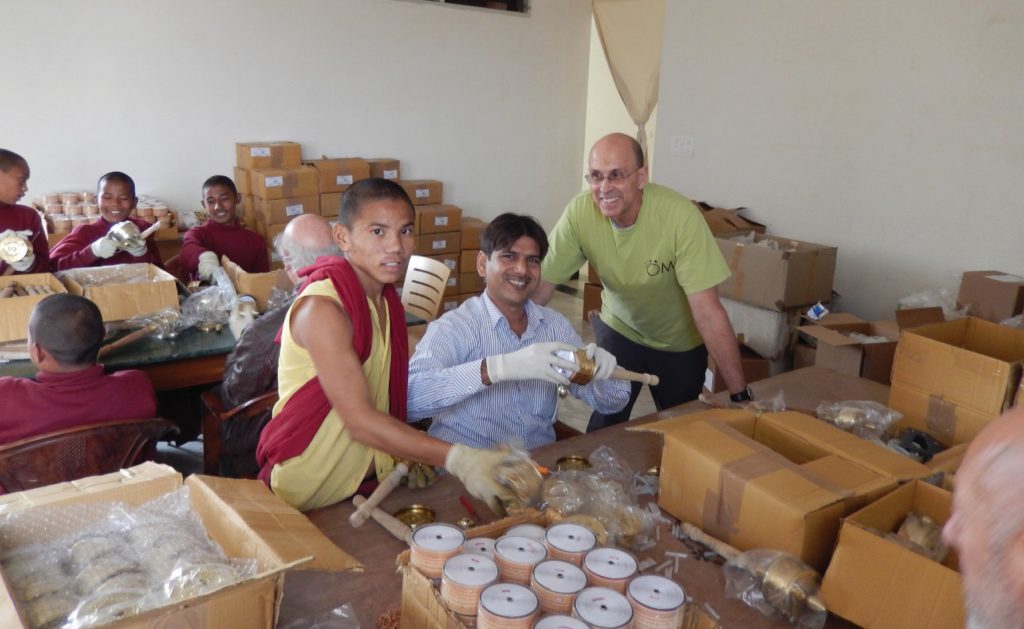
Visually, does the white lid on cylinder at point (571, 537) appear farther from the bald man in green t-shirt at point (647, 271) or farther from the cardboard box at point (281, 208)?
the cardboard box at point (281, 208)

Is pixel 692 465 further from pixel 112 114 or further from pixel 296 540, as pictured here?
pixel 112 114

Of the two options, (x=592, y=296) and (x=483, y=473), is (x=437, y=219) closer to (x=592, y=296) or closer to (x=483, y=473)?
(x=592, y=296)

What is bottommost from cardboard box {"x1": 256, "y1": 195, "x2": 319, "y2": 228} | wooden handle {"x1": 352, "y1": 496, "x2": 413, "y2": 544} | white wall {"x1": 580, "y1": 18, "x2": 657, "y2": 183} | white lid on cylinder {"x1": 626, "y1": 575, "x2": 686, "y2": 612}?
wooden handle {"x1": 352, "y1": 496, "x2": 413, "y2": 544}

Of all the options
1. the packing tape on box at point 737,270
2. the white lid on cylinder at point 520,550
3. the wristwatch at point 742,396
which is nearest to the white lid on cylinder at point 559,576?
the white lid on cylinder at point 520,550

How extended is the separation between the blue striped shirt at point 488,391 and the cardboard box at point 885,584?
92 centimetres

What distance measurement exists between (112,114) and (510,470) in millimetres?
4657

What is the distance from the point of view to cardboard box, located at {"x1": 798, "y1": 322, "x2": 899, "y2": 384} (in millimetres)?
3039

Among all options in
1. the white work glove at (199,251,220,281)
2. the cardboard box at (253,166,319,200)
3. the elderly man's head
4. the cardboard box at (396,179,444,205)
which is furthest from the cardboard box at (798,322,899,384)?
the cardboard box at (253,166,319,200)

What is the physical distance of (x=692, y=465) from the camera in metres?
1.47

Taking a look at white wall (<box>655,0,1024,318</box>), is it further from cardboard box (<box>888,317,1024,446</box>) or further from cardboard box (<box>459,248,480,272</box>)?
cardboard box (<box>888,317,1024,446</box>)

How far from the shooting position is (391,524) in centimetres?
142

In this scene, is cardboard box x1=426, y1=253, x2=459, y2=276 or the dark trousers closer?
the dark trousers

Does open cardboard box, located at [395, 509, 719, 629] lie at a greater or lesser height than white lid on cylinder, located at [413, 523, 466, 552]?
lesser

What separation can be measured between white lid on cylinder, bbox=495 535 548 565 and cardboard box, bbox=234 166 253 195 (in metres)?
4.69
